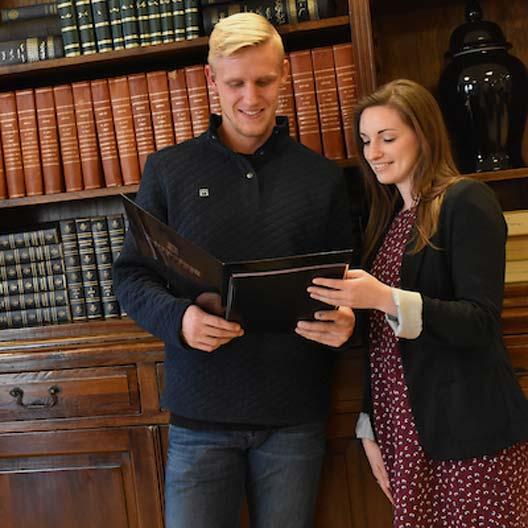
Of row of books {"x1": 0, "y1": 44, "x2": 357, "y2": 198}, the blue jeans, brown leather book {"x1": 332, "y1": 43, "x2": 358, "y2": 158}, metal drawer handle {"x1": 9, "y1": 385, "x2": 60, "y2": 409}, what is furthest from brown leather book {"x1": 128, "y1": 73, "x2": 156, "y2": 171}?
the blue jeans

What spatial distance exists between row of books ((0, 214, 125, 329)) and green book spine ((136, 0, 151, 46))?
41 centimetres

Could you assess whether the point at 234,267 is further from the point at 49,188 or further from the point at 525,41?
→ the point at 525,41

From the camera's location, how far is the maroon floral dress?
1.27m

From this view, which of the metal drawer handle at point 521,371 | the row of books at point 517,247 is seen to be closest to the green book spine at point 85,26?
the row of books at point 517,247

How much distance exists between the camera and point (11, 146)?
6.08 ft

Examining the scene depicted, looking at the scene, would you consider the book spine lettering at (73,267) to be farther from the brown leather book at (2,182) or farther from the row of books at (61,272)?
the brown leather book at (2,182)

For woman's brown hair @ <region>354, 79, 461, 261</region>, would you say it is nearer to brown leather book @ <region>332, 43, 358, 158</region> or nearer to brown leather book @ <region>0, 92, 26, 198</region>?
brown leather book @ <region>332, 43, 358, 158</region>

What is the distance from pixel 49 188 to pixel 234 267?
0.86 metres

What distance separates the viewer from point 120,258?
1.48 meters

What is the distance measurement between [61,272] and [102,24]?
0.58 meters

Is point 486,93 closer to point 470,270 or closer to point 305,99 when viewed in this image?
point 305,99

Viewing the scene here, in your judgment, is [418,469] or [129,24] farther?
[129,24]

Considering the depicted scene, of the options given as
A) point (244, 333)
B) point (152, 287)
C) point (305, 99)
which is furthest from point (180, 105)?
point (244, 333)

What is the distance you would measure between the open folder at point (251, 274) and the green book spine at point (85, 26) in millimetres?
662
